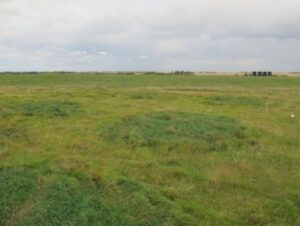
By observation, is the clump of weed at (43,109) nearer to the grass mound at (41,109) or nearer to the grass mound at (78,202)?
the grass mound at (41,109)

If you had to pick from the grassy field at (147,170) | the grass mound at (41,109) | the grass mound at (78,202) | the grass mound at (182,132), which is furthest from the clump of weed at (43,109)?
the grass mound at (78,202)

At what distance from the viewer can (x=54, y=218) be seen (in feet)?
25.0

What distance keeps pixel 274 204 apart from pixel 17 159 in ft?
22.1

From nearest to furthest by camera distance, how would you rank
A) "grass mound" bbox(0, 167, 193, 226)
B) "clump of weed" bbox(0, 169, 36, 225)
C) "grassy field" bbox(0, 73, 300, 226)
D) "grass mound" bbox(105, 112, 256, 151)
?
"grass mound" bbox(0, 167, 193, 226) → "grassy field" bbox(0, 73, 300, 226) → "clump of weed" bbox(0, 169, 36, 225) → "grass mound" bbox(105, 112, 256, 151)

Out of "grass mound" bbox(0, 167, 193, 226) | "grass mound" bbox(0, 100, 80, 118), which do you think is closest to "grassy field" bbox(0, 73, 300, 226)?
"grass mound" bbox(0, 167, 193, 226)

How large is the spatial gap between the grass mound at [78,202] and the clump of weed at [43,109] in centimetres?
1063

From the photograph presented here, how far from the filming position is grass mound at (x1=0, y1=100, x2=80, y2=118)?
20047mm

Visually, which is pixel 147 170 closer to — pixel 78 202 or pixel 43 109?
pixel 78 202

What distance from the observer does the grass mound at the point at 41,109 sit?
20.0 meters

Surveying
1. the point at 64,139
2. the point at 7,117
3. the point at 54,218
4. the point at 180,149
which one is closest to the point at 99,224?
the point at 54,218

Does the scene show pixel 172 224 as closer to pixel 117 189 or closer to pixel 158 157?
pixel 117 189

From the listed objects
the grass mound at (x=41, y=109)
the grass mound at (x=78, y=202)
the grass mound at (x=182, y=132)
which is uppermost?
the grass mound at (x=41, y=109)

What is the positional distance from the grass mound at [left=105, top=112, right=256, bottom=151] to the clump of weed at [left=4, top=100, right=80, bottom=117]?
13.0 ft

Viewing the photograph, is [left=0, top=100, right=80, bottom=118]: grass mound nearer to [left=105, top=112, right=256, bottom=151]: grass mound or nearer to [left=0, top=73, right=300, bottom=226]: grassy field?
[left=0, top=73, right=300, bottom=226]: grassy field
